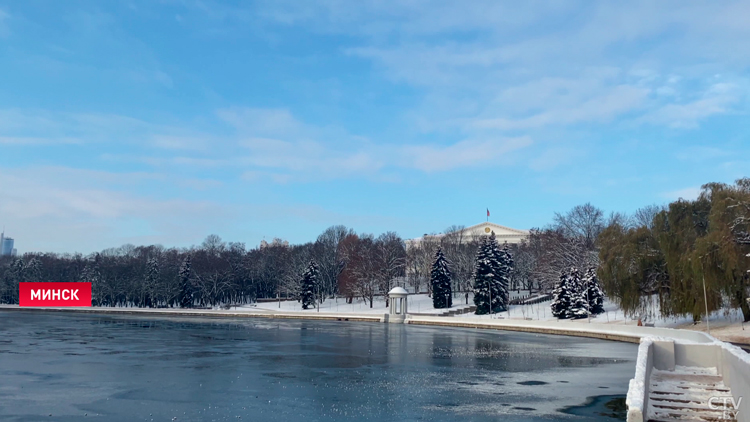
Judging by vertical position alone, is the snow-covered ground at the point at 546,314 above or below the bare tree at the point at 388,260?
below

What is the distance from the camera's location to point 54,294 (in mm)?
100250

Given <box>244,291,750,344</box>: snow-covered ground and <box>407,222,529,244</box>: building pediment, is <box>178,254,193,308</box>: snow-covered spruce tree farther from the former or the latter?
<box>407,222,529,244</box>: building pediment

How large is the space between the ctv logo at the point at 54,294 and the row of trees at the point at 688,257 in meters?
81.1

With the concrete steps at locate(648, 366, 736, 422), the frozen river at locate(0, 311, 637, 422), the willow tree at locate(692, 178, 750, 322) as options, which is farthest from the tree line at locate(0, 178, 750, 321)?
the concrete steps at locate(648, 366, 736, 422)

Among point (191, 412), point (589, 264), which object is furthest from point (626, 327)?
point (191, 412)

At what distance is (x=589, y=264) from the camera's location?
6331 cm

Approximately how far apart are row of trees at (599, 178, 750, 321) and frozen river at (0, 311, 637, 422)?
788 centimetres

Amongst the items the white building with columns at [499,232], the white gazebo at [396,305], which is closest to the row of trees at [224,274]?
the white gazebo at [396,305]

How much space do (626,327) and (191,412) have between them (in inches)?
1362

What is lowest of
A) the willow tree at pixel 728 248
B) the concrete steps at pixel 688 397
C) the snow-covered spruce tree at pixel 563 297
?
the concrete steps at pixel 688 397

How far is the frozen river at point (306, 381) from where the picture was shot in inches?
607
